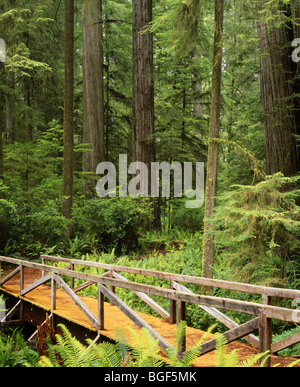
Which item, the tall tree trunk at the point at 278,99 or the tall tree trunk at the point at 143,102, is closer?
the tall tree trunk at the point at 278,99

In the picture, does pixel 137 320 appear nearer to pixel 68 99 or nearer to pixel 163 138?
pixel 68 99

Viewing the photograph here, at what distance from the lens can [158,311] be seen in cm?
603

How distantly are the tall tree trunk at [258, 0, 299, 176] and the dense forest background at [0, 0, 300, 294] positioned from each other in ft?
0.09

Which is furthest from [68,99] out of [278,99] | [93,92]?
[278,99]

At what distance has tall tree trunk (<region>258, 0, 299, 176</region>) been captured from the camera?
29.4ft

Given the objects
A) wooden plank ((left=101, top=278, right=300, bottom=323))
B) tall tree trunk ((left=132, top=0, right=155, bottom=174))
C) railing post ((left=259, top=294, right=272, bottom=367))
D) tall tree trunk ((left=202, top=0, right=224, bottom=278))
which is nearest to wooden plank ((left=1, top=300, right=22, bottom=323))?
tall tree trunk ((left=202, top=0, right=224, bottom=278))

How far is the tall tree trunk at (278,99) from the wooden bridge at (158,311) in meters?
3.76

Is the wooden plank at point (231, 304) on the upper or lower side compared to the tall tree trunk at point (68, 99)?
lower

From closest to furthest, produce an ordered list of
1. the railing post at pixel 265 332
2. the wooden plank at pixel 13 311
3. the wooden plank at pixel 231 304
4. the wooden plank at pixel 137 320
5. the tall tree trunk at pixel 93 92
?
1. the wooden plank at pixel 231 304
2. the railing post at pixel 265 332
3. the wooden plank at pixel 137 320
4. the wooden plank at pixel 13 311
5. the tall tree trunk at pixel 93 92

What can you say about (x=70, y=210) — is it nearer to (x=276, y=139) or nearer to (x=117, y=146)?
(x=276, y=139)

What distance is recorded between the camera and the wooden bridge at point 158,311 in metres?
3.54

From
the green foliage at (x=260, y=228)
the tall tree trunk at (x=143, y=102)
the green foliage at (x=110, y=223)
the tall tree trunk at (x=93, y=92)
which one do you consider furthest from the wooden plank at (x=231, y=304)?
the tall tree trunk at (x=93, y=92)

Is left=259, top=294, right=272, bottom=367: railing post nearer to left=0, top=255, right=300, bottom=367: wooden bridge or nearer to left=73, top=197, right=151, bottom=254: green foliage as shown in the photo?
left=0, top=255, right=300, bottom=367: wooden bridge

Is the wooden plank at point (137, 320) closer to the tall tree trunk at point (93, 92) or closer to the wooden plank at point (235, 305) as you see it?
the wooden plank at point (235, 305)
